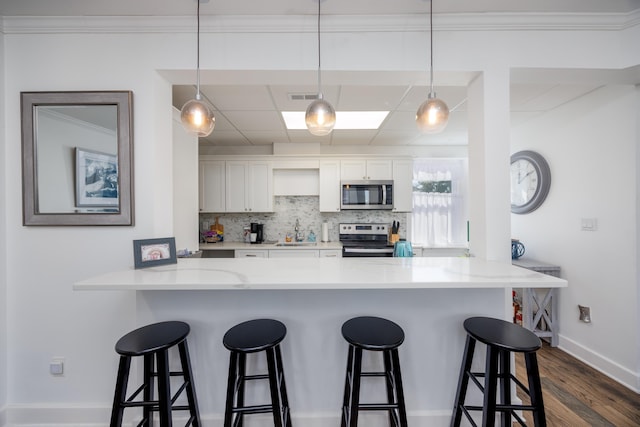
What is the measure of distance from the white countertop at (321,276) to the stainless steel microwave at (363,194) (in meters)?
2.22

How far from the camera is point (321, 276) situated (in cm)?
126

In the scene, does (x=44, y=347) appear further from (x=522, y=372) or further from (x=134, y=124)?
(x=522, y=372)

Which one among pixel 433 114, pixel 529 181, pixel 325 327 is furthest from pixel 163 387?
pixel 529 181

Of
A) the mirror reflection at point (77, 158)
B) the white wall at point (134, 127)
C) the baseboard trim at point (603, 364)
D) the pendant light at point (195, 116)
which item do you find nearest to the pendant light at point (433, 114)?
the white wall at point (134, 127)

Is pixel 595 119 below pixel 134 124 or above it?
above

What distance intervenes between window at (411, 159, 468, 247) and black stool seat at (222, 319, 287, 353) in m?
3.31

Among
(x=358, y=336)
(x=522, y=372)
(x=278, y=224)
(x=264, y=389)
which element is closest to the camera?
(x=358, y=336)

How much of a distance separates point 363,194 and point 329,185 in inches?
20.5

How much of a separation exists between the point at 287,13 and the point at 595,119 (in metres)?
2.75

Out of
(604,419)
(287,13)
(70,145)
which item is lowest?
(604,419)

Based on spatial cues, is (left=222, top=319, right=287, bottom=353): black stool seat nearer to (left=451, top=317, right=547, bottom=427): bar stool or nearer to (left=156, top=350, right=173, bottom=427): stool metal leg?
(left=156, top=350, right=173, bottom=427): stool metal leg

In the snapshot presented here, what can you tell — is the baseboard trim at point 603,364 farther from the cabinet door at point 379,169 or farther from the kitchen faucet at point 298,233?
the kitchen faucet at point 298,233

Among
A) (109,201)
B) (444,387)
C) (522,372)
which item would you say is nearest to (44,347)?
(109,201)

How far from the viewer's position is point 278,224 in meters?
4.13
